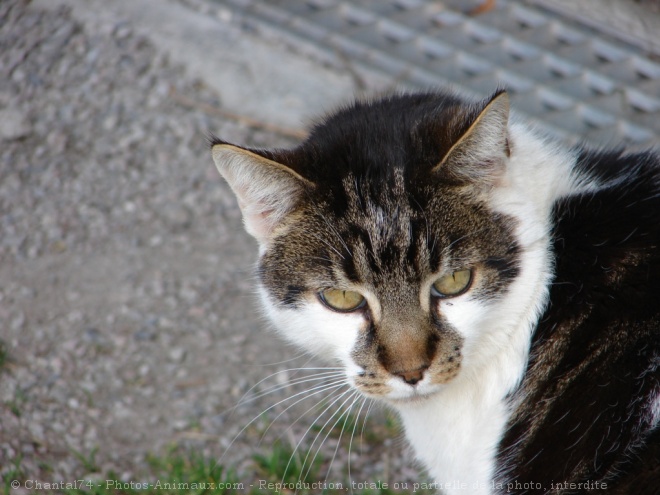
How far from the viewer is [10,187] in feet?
11.6

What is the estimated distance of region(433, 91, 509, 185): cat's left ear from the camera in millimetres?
1806

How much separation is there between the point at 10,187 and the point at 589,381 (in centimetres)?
279

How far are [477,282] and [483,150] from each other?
33 centimetres

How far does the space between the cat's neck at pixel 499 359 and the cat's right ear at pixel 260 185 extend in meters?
0.52

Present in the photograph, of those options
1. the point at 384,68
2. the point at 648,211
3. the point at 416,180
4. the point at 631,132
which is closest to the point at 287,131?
the point at 384,68

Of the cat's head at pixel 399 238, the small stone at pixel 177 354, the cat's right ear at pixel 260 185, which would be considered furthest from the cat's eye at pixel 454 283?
the small stone at pixel 177 354

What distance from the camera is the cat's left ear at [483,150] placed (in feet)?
5.92

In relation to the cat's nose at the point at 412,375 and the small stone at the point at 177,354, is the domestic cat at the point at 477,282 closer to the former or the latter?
the cat's nose at the point at 412,375

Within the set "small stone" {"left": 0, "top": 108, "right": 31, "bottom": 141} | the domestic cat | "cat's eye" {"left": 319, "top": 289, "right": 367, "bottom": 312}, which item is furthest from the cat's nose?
"small stone" {"left": 0, "top": 108, "right": 31, "bottom": 141}

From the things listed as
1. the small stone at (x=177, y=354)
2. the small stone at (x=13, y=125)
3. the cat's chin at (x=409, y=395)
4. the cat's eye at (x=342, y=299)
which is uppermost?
the cat's eye at (x=342, y=299)

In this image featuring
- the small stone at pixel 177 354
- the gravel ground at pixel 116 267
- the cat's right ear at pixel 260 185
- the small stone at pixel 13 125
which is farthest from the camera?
the small stone at pixel 13 125

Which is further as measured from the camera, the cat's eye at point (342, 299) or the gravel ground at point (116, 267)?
the gravel ground at point (116, 267)

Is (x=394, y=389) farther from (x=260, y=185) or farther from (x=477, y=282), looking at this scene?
(x=260, y=185)

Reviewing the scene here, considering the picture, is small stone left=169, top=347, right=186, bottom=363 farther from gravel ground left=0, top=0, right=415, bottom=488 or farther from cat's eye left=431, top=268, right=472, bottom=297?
cat's eye left=431, top=268, right=472, bottom=297
